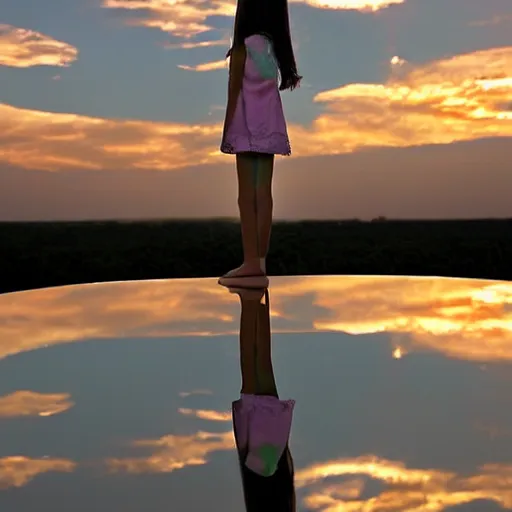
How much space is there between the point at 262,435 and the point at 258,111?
1.92 metres

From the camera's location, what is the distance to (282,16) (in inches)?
112

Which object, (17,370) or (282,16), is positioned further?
(282,16)

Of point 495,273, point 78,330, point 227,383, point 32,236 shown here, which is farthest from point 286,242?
point 227,383

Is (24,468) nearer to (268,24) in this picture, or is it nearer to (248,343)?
(248,343)

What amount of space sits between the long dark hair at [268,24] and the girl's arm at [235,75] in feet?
0.11

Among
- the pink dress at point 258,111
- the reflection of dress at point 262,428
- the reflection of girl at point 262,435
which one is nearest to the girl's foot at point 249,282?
the pink dress at point 258,111

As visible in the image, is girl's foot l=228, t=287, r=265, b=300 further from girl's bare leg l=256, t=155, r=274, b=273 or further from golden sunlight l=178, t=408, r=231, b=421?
golden sunlight l=178, t=408, r=231, b=421

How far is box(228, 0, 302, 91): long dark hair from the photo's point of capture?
2.81 m

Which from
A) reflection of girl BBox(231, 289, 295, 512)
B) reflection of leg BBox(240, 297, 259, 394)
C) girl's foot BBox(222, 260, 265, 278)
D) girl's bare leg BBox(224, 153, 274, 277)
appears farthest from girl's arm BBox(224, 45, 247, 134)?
reflection of girl BBox(231, 289, 295, 512)

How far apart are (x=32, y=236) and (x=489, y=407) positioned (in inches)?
419

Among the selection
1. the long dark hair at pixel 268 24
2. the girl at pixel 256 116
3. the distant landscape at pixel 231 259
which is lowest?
the distant landscape at pixel 231 259

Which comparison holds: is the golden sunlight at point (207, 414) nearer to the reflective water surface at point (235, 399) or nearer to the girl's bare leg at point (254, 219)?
the reflective water surface at point (235, 399)

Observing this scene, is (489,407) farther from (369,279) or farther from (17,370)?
(369,279)

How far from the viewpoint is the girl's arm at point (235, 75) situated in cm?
281
